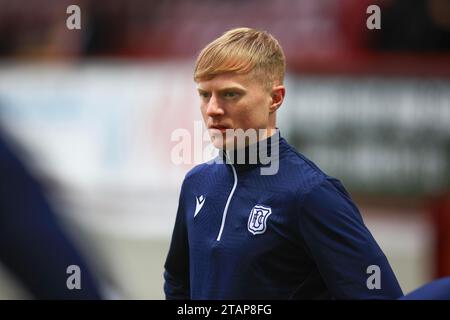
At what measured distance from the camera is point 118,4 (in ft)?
32.9

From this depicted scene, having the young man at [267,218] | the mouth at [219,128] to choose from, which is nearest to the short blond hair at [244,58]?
the young man at [267,218]

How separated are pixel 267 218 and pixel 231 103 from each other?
25 centimetres

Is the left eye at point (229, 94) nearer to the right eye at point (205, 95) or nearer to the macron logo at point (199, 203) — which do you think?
the right eye at point (205, 95)

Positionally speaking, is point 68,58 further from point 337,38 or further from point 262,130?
point 262,130

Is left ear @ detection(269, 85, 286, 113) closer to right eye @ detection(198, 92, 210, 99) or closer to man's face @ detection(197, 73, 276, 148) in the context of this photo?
man's face @ detection(197, 73, 276, 148)

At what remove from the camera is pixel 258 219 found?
2.11m

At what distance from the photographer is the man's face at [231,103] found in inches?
82.1

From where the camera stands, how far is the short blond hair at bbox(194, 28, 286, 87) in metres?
2.10

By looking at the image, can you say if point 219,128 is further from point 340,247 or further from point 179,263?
point 179,263

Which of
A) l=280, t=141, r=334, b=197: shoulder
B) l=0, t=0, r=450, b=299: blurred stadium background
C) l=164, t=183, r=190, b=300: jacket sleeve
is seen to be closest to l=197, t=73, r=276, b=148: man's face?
l=280, t=141, r=334, b=197: shoulder

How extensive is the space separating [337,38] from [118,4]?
7.98 feet

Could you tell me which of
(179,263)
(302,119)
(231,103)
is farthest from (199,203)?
(302,119)
